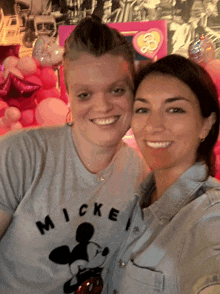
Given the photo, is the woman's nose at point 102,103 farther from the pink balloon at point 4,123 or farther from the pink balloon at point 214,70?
the pink balloon at point 4,123

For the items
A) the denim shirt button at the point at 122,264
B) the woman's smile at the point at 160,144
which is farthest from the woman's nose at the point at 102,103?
the denim shirt button at the point at 122,264

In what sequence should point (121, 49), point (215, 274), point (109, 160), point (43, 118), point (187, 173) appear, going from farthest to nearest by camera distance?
point (43, 118) → point (109, 160) → point (121, 49) → point (187, 173) → point (215, 274)

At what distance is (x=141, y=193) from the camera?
1220 millimetres

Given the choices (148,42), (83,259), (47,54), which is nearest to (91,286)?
(83,259)

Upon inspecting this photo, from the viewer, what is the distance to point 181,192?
3.40ft

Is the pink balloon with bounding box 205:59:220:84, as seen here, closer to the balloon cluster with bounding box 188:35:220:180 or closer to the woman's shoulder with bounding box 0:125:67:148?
the balloon cluster with bounding box 188:35:220:180

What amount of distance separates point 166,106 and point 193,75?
0.54 feet

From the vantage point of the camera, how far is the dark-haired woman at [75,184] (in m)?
1.04

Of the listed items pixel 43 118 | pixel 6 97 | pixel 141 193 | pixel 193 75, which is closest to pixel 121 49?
pixel 193 75

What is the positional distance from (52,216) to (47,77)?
1644mm

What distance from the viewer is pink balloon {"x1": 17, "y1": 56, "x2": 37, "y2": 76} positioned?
2.30m

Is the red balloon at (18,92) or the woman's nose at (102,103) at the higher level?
the woman's nose at (102,103)

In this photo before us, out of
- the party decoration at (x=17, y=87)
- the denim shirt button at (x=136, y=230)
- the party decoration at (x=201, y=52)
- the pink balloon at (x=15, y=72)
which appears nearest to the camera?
the denim shirt button at (x=136, y=230)

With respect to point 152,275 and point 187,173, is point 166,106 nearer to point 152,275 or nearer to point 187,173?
point 187,173
